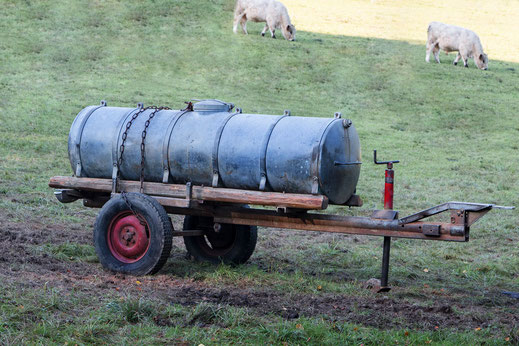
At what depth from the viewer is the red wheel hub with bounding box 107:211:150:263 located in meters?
7.48

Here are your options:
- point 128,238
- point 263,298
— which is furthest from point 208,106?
point 263,298

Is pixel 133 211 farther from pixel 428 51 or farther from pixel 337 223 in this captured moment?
pixel 428 51

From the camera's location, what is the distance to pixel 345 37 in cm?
2911

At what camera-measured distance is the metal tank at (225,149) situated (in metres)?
6.96

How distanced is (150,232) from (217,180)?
873mm

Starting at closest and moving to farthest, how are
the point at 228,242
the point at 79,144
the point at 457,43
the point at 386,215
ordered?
the point at 386,215, the point at 79,144, the point at 228,242, the point at 457,43

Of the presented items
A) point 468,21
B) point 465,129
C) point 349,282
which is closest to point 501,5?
point 468,21

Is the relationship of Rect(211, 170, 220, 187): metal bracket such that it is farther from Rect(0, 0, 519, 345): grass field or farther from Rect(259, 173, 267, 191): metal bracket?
Rect(0, 0, 519, 345): grass field

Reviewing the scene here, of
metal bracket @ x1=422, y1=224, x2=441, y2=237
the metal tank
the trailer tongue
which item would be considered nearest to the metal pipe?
the trailer tongue

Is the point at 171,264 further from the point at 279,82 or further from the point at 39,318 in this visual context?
the point at 279,82

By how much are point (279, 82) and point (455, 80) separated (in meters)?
6.61

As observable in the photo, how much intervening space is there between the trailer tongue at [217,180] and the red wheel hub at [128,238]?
0.4 inches

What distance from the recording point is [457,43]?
1104 inches

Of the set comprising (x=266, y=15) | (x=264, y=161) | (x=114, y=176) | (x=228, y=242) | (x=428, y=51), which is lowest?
(x=228, y=242)
